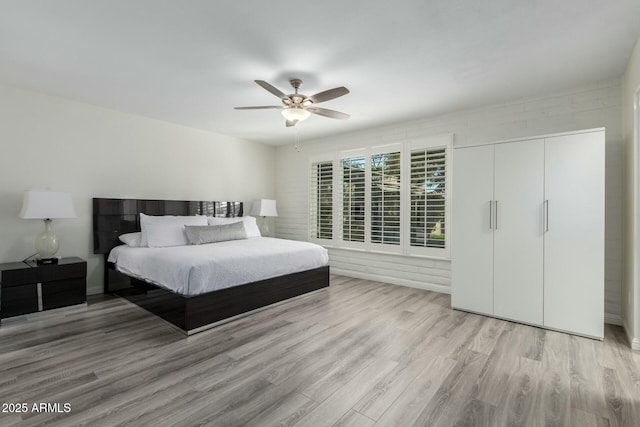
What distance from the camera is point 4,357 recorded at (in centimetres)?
240

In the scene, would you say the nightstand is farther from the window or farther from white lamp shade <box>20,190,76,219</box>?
the window

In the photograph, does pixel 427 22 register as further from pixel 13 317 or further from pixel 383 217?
pixel 13 317

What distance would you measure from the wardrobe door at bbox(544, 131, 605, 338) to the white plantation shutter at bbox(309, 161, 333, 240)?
3.38 meters

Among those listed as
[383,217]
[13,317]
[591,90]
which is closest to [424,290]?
[383,217]

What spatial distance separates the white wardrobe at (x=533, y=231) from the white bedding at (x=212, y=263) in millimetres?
2037

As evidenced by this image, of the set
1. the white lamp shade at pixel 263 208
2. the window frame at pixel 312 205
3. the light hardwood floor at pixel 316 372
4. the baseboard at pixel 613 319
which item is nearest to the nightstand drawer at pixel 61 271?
the light hardwood floor at pixel 316 372

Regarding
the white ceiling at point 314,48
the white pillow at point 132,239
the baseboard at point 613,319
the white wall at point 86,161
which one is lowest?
the baseboard at point 613,319

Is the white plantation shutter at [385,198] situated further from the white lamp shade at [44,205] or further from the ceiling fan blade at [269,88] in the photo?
the white lamp shade at [44,205]

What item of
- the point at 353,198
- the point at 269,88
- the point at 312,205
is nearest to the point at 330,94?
the point at 269,88

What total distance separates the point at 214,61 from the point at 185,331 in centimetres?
253

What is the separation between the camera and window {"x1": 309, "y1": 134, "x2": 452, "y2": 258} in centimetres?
438

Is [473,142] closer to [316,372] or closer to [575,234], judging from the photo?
[575,234]

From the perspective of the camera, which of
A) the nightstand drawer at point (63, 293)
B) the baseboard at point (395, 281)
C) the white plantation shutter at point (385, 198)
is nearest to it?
the nightstand drawer at point (63, 293)

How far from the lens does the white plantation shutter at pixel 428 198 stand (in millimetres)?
4332
